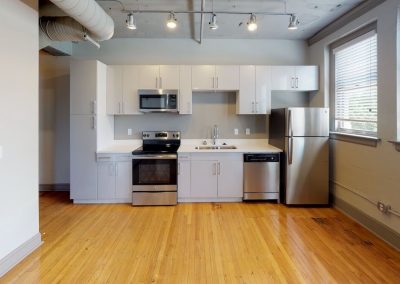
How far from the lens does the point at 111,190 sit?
438 cm

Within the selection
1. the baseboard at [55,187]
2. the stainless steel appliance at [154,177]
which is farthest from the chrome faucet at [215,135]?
the baseboard at [55,187]

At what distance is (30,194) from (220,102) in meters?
3.28

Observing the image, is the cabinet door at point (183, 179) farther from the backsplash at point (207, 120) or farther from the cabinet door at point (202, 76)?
the cabinet door at point (202, 76)

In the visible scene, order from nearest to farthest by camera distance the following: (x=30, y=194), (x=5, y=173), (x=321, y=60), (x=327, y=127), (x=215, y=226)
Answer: (x=5, y=173) → (x=30, y=194) → (x=215, y=226) → (x=327, y=127) → (x=321, y=60)

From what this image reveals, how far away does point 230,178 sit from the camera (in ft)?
14.6

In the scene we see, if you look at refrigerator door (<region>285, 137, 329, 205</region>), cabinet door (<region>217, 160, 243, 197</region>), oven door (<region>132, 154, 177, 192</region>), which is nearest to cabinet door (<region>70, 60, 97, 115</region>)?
oven door (<region>132, 154, 177, 192</region>)

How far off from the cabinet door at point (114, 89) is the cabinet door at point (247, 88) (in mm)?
1995

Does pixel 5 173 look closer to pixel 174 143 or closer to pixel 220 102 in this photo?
pixel 174 143

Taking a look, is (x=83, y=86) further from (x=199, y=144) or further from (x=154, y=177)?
(x=199, y=144)

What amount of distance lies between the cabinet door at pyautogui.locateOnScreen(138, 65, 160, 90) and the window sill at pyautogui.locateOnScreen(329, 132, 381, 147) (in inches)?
115

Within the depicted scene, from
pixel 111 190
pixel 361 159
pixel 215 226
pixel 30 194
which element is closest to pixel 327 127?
pixel 361 159

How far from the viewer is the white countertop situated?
439cm

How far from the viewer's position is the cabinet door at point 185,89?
15.1 feet

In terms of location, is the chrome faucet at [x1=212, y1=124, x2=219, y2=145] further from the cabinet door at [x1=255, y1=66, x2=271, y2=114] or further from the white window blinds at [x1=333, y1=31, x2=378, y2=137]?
the white window blinds at [x1=333, y1=31, x2=378, y2=137]
